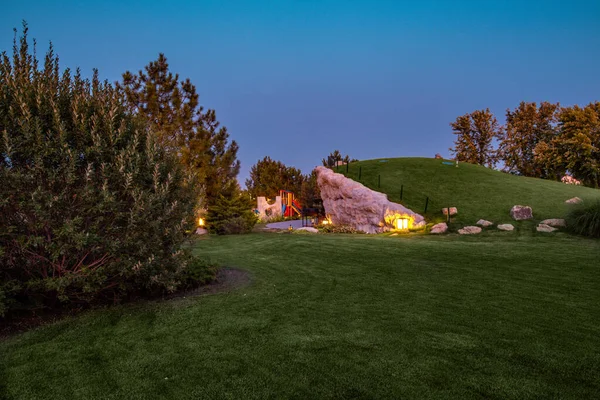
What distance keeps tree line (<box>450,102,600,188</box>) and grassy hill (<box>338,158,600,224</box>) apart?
18.6m

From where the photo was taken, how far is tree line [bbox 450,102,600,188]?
3419cm

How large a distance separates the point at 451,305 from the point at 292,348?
2.55m

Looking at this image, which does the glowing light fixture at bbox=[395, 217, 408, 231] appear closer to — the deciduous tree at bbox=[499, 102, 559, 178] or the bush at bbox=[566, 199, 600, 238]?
the bush at bbox=[566, 199, 600, 238]

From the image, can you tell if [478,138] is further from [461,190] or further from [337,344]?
[337,344]

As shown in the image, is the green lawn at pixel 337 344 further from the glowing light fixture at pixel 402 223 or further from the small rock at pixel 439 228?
the glowing light fixture at pixel 402 223

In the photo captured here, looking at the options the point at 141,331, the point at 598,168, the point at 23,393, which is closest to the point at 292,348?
the point at 141,331

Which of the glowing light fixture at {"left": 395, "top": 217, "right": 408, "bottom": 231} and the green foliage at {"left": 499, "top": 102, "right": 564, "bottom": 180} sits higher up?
the green foliage at {"left": 499, "top": 102, "right": 564, "bottom": 180}

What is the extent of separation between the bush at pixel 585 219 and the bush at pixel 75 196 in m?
12.7

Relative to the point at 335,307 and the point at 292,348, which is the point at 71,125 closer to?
the point at 292,348

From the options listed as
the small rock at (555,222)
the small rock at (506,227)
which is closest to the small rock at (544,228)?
the small rock at (555,222)

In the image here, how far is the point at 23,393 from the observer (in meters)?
2.53

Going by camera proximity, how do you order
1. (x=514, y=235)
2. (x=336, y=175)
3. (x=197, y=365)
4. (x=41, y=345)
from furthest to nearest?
(x=336, y=175) → (x=514, y=235) → (x=41, y=345) → (x=197, y=365)

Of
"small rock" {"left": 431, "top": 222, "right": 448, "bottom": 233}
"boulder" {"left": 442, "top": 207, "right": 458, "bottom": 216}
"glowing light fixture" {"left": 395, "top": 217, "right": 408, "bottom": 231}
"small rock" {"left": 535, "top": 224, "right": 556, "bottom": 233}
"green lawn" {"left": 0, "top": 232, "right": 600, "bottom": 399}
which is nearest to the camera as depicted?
"green lawn" {"left": 0, "top": 232, "right": 600, "bottom": 399}

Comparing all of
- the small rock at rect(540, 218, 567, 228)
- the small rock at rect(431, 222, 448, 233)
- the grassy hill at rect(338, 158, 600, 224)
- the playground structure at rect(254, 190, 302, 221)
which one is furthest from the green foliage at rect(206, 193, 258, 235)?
the playground structure at rect(254, 190, 302, 221)
